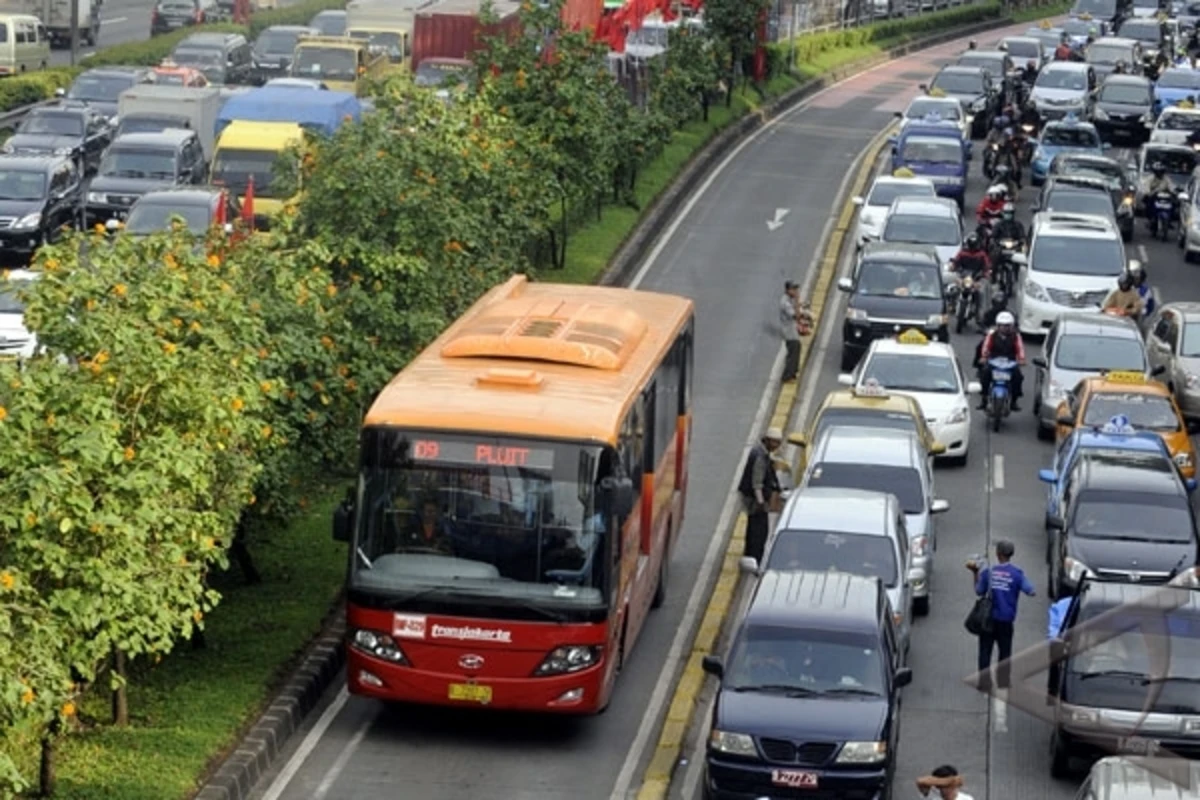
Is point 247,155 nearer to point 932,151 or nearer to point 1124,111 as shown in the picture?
point 932,151

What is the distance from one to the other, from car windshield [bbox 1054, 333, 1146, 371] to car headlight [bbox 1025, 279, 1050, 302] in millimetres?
4954

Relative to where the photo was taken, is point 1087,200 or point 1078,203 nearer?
point 1078,203

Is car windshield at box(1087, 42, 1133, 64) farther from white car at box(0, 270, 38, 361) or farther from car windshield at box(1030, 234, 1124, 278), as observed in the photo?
white car at box(0, 270, 38, 361)

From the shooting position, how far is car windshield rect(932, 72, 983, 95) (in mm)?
62969

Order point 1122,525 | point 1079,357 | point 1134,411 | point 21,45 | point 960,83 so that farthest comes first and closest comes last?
point 21,45
point 960,83
point 1079,357
point 1134,411
point 1122,525

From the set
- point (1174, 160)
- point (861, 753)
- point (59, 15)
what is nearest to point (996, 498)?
point (861, 753)

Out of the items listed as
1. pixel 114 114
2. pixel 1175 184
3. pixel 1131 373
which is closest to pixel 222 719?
pixel 1131 373

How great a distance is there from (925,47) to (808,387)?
50.3 meters

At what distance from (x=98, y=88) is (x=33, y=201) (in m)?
16.1

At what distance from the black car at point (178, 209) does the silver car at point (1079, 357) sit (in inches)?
512

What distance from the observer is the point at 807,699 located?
20156 millimetres

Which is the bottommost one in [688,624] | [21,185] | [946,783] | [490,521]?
[688,624]

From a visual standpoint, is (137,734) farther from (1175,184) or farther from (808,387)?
(1175,184)

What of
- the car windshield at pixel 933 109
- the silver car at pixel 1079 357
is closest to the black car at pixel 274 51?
the car windshield at pixel 933 109
